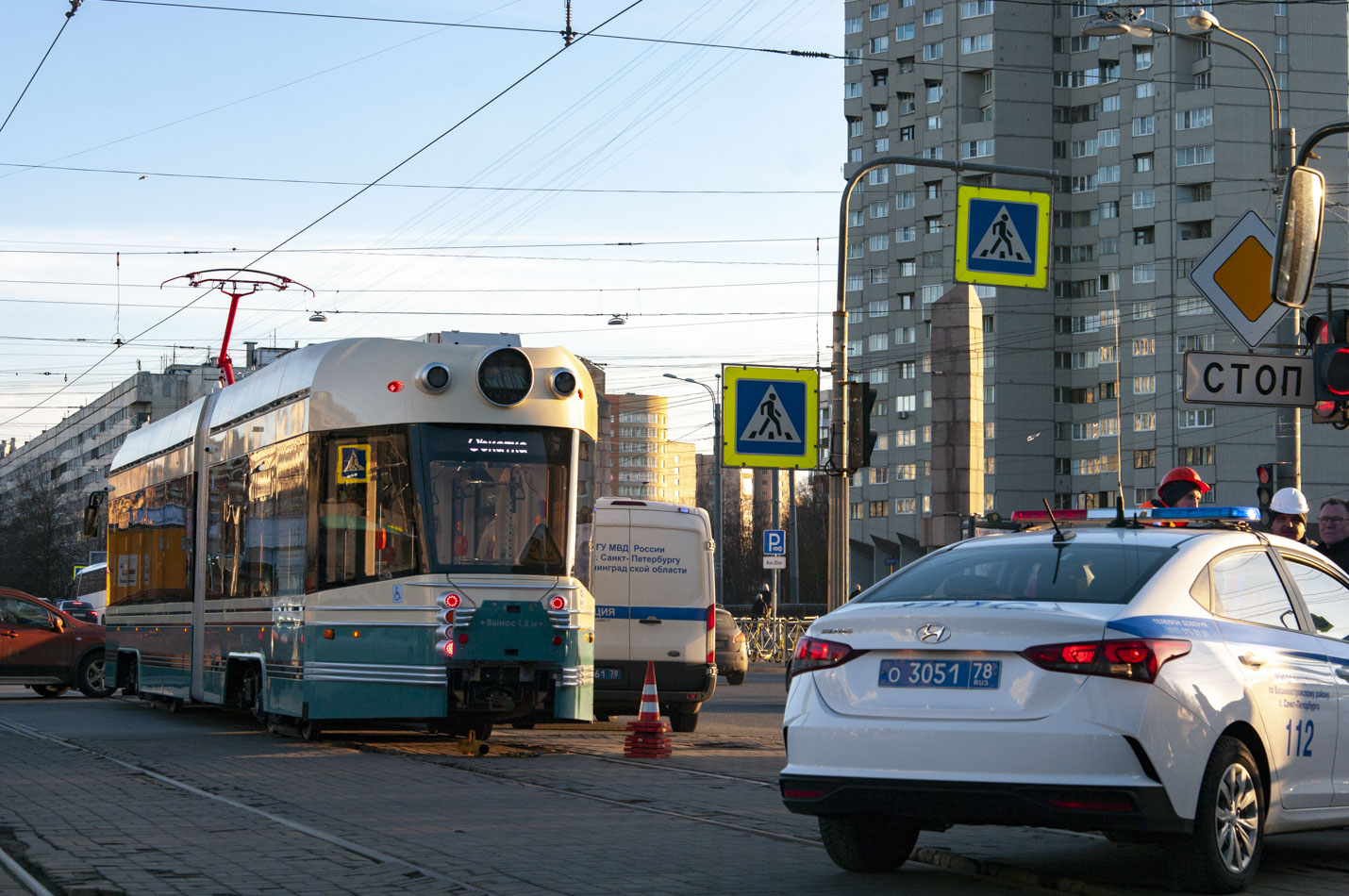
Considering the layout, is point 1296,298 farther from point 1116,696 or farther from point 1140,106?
point 1140,106

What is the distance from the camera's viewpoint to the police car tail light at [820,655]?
23.6ft

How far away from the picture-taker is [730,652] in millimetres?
29875

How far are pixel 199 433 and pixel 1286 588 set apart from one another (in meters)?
13.6

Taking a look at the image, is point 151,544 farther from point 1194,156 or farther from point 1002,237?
point 1194,156

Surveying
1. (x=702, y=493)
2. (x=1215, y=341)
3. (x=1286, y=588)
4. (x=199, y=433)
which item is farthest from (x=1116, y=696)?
(x=702, y=493)

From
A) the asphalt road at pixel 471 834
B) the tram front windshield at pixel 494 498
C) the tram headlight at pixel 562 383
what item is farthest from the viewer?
the tram headlight at pixel 562 383

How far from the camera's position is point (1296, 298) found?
10.8m

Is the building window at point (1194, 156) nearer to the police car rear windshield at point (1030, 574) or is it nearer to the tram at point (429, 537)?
the tram at point (429, 537)

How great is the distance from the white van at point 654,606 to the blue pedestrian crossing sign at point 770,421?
66.8 inches

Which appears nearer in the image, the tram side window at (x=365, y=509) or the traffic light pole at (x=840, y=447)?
the tram side window at (x=365, y=509)

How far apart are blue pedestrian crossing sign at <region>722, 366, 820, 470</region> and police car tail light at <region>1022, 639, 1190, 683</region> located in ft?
41.9

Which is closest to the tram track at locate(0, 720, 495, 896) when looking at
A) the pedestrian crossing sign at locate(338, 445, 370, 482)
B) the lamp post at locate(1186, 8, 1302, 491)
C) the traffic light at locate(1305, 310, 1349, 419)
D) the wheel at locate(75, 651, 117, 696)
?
the pedestrian crossing sign at locate(338, 445, 370, 482)

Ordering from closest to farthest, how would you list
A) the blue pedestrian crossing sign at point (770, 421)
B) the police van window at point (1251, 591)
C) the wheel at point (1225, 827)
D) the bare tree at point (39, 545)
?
the wheel at point (1225, 827) → the police van window at point (1251, 591) → the blue pedestrian crossing sign at point (770, 421) → the bare tree at point (39, 545)

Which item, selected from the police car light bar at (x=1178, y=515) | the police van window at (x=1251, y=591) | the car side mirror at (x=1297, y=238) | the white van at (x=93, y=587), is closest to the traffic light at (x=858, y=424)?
the car side mirror at (x=1297, y=238)
